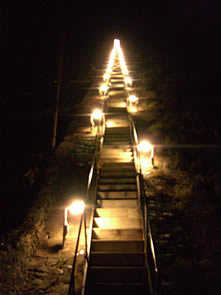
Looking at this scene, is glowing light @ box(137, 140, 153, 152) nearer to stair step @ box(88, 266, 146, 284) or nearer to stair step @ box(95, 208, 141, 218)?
stair step @ box(95, 208, 141, 218)

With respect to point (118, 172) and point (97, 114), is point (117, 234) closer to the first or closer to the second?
point (118, 172)

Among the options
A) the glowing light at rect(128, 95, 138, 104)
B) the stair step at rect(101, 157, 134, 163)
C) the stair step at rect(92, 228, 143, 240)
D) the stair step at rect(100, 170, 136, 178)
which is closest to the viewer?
the stair step at rect(92, 228, 143, 240)

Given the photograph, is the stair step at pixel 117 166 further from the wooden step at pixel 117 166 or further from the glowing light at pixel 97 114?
the glowing light at pixel 97 114

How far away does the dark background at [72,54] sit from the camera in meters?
13.4

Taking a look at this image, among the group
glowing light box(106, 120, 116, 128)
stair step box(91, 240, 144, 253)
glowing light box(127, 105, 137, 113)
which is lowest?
stair step box(91, 240, 144, 253)

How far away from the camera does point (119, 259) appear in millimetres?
5199

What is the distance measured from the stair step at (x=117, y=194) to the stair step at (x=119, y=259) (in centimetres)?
211

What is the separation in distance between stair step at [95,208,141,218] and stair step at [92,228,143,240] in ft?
2.01

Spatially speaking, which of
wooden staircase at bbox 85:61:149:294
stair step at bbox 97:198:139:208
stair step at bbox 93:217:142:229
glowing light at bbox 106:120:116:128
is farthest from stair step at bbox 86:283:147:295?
glowing light at bbox 106:120:116:128

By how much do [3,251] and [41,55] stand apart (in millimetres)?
22366

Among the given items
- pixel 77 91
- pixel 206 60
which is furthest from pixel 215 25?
pixel 77 91

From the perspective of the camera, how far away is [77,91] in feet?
59.8

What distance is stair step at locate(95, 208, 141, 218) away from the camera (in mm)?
6379

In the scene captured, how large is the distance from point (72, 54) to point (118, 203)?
23563mm
